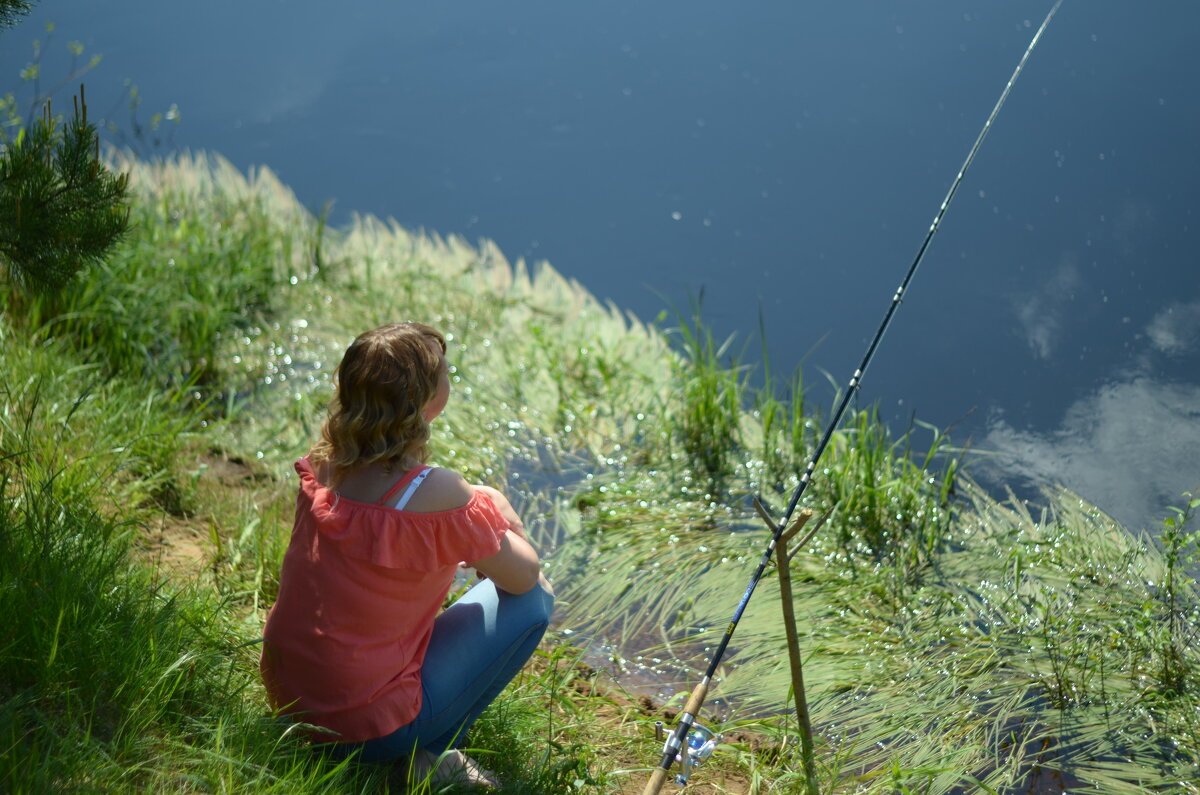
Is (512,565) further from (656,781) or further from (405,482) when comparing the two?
(656,781)

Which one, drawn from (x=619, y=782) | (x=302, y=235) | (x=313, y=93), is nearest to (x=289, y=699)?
(x=619, y=782)

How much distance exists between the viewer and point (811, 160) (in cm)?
438

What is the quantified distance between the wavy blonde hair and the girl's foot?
49cm

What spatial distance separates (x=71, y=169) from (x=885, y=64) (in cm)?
350

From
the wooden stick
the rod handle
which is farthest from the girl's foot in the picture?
the wooden stick

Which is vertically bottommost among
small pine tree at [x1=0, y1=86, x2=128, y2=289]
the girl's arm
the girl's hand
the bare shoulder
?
the girl's arm

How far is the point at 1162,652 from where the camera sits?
225 cm

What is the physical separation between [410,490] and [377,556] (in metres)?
0.11

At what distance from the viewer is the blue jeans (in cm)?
182

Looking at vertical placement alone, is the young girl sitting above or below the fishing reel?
above

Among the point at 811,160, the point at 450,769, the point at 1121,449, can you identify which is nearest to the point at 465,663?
the point at 450,769

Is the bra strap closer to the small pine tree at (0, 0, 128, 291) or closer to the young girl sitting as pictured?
the young girl sitting

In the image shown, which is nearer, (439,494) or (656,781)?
(656,781)

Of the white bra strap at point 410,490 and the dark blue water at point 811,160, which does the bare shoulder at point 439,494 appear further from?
the dark blue water at point 811,160
